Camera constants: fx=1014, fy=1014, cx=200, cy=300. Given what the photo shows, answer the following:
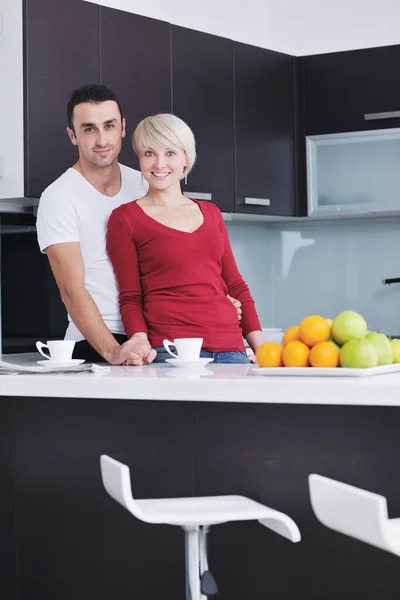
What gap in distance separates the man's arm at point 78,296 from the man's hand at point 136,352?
16 centimetres

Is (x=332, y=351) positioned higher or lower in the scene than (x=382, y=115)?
lower

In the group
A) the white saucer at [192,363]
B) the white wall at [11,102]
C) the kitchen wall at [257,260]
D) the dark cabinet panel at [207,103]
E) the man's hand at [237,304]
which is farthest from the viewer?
the kitchen wall at [257,260]

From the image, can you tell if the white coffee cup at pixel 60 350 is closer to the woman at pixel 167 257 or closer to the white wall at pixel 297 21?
the woman at pixel 167 257

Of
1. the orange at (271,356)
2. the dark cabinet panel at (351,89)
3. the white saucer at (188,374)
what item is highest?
the dark cabinet panel at (351,89)

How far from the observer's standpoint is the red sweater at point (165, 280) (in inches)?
110

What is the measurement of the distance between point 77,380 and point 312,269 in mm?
2956

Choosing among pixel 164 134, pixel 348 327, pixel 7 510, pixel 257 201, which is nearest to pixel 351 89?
pixel 257 201

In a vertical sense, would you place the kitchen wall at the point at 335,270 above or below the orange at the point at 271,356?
above

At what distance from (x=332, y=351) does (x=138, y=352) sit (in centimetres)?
67

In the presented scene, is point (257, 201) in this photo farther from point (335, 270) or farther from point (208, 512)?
point (208, 512)

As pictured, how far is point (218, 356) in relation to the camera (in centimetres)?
282

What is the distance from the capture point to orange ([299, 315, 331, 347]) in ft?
6.76

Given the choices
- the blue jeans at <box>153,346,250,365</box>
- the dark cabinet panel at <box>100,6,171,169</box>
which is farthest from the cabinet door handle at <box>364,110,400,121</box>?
the blue jeans at <box>153,346,250,365</box>

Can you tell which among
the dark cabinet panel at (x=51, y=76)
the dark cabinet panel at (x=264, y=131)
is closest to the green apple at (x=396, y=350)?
the dark cabinet panel at (x=51, y=76)
